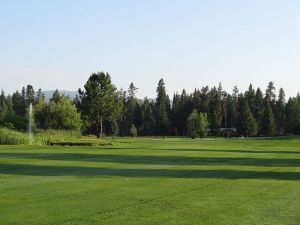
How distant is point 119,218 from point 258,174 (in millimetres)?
13869

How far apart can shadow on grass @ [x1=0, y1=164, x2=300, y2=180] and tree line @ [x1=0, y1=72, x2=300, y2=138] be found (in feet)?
258

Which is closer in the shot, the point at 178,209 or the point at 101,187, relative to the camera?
the point at 178,209

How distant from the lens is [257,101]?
6560 inches

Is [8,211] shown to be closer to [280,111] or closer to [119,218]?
[119,218]

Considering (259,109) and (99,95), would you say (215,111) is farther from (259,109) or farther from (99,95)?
(99,95)

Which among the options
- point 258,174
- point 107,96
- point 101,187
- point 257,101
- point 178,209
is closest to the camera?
point 178,209

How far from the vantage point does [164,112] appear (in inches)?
6688

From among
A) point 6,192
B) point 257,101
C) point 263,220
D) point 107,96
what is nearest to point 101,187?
point 6,192

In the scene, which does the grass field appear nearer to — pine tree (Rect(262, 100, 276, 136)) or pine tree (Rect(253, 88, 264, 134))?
pine tree (Rect(262, 100, 276, 136))

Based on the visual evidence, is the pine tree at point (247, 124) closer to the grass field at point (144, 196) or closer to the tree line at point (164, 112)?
the tree line at point (164, 112)

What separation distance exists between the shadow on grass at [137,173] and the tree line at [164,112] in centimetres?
7877

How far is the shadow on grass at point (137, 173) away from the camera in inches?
906

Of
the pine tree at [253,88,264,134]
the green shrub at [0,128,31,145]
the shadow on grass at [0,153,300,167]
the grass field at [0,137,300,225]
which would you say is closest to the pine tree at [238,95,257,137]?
the pine tree at [253,88,264,134]

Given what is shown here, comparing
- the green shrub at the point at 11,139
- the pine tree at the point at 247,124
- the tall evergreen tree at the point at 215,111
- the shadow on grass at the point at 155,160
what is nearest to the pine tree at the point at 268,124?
the pine tree at the point at 247,124
